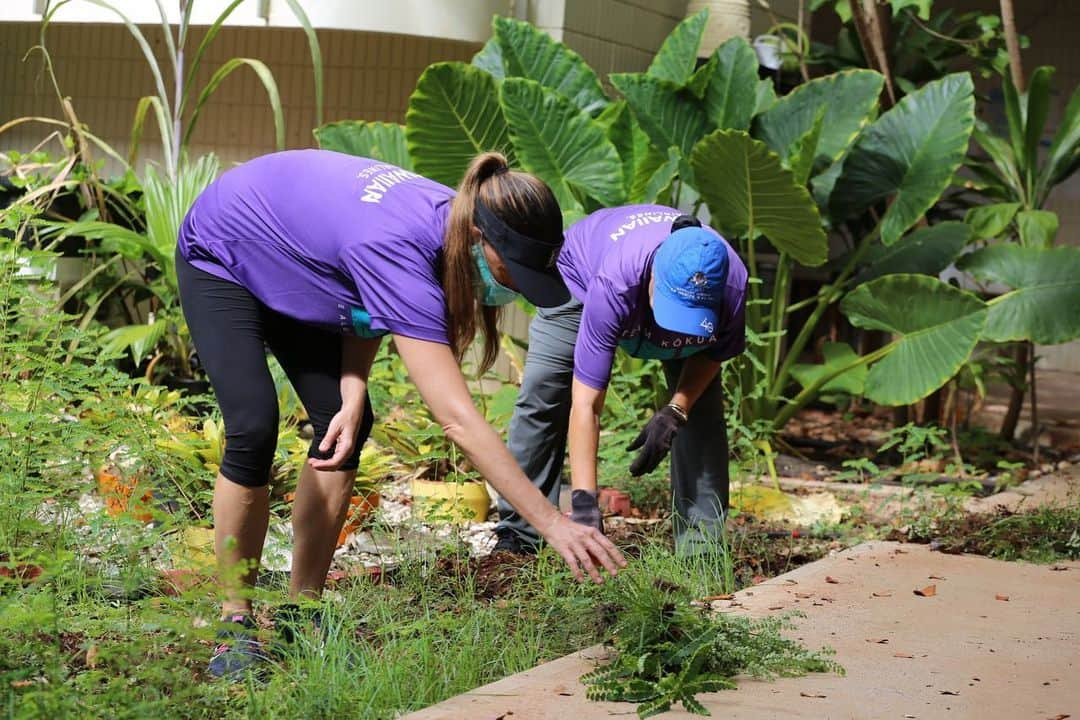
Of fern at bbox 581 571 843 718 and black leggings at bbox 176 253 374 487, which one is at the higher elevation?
black leggings at bbox 176 253 374 487

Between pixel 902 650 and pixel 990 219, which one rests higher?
pixel 990 219

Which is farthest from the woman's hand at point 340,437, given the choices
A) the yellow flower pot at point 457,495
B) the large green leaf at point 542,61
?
the large green leaf at point 542,61

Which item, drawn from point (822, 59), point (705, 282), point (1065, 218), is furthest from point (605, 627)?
point (1065, 218)

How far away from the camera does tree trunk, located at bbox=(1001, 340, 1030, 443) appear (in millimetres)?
8430

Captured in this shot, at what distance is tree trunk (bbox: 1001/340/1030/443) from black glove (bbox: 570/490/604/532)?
16.7 feet

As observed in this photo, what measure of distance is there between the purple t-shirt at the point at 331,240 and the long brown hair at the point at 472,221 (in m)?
0.06

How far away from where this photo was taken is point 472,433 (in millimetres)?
3215

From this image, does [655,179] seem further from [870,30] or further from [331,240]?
[331,240]

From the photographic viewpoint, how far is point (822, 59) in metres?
9.86

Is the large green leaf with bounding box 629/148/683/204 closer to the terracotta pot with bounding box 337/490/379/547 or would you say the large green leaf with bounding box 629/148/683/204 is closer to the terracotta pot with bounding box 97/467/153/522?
the terracotta pot with bounding box 337/490/379/547

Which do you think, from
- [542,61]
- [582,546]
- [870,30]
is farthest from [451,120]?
[582,546]

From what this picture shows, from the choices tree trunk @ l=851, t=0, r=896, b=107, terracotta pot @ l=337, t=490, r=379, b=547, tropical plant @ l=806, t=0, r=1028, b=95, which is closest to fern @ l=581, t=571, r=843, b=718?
terracotta pot @ l=337, t=490, r=379, b=547

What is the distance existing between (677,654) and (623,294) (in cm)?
135

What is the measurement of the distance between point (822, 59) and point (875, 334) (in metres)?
2.34
